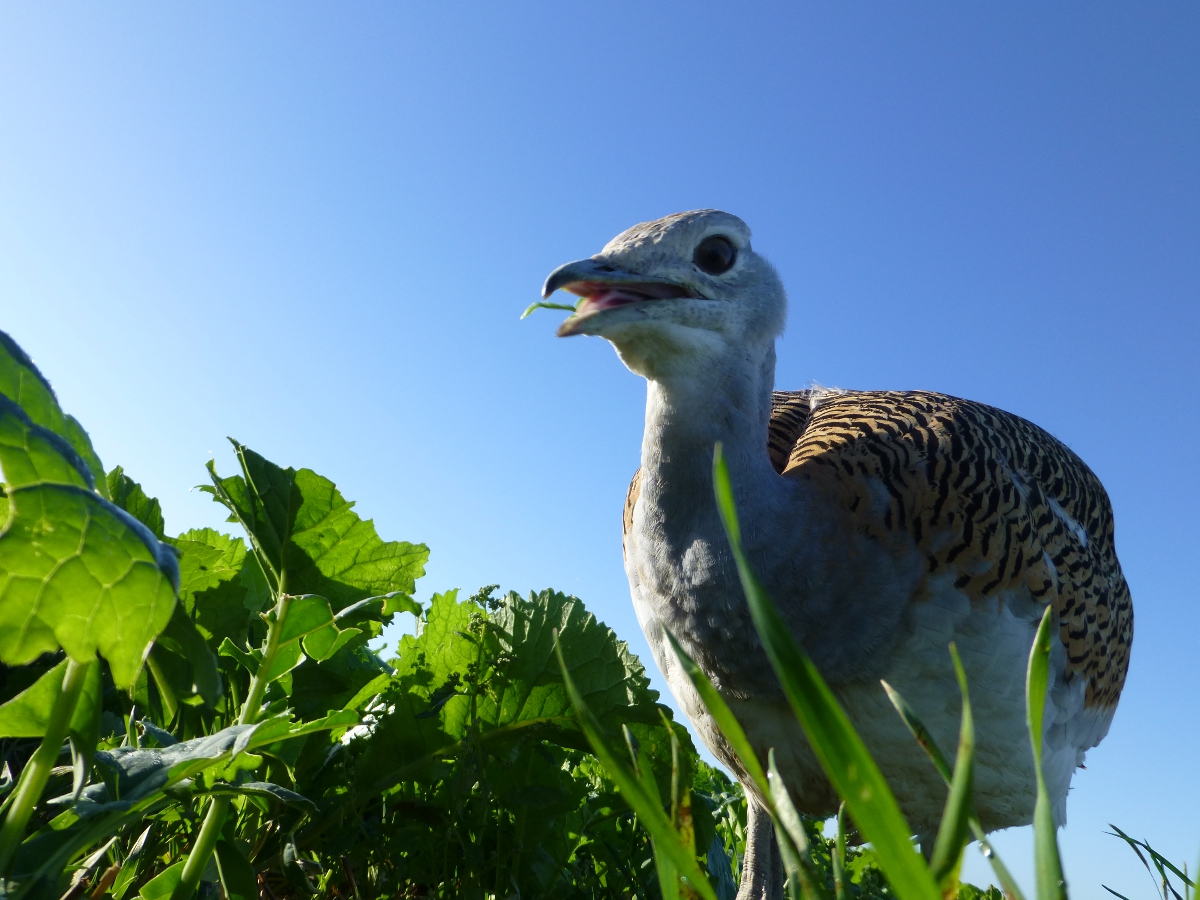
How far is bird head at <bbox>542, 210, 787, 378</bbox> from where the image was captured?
2537mm

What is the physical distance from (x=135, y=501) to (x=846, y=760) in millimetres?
1652

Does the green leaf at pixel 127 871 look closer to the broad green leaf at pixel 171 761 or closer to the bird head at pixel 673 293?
the broad green leaf at pixel 171 761

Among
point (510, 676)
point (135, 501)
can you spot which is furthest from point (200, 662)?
point (510, 676)

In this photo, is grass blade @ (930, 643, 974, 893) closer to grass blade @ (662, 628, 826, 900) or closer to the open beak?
grass blade @ (662, 628, 826, 900)

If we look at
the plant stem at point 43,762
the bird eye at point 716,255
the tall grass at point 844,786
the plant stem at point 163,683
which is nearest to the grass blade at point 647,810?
the tall grass at point 844,786

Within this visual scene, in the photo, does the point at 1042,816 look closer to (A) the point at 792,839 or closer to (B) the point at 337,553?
(A) the point at 792,839

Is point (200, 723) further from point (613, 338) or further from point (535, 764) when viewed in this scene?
point (613, 338)

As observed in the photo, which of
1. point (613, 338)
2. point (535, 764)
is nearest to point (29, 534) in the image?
point (535, 764)

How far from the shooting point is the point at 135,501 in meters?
1.83

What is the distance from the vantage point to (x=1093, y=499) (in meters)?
3.95

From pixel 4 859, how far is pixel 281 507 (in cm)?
73

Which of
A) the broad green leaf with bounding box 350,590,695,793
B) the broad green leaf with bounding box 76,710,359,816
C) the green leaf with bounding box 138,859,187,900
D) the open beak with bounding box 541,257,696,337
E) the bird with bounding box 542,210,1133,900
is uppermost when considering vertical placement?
the open beak with bounding box 541,257,696,337

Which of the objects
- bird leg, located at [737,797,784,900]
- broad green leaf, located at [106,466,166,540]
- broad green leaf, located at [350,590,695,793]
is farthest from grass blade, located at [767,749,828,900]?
bird leg, located at [737,797,784,900]

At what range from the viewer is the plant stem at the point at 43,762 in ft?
2.89
